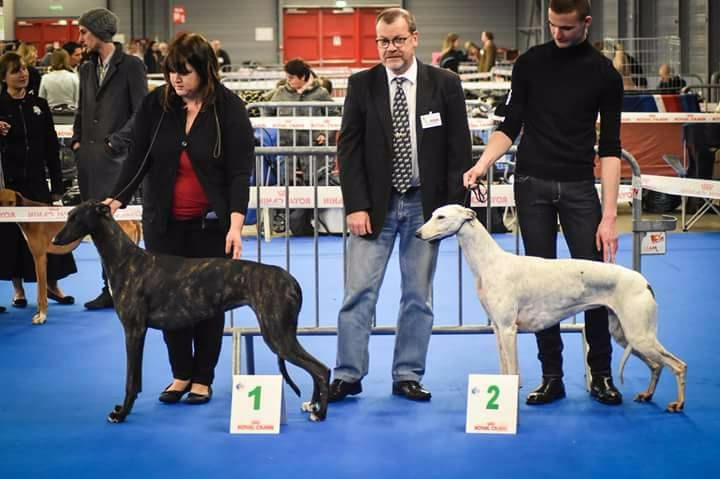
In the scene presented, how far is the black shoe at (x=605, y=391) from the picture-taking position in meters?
4.87

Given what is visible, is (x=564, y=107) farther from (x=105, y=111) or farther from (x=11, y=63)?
(x=11, y=63)

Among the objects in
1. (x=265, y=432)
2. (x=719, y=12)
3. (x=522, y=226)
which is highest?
(x=719, y=12)

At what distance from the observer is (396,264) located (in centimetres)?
938

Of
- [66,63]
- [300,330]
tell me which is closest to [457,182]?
[300,330]

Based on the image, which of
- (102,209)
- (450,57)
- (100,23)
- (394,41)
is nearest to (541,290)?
(394,41)

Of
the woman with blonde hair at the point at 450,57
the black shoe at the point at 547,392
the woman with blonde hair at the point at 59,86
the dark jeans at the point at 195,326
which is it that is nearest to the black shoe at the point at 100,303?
the dark jeans at the point at 195,326

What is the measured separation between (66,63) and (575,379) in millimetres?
7918

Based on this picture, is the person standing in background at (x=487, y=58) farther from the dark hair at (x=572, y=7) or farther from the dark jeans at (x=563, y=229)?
the dark hair at (x=572, y=7)

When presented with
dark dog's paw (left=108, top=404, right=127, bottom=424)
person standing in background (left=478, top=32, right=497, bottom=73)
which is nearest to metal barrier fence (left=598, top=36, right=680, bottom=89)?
person standing in background (left=478, top=32, right=497, bottom=73)

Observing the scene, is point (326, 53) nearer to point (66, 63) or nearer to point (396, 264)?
point (66, 63)

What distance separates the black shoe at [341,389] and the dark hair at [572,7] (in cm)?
179

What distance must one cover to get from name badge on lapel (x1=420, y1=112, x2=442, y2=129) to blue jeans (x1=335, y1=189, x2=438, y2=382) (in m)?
0.29

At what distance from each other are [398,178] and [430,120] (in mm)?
280

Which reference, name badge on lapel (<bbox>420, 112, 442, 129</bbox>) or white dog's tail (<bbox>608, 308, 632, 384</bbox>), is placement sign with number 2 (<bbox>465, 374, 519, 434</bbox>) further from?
name badge on lapel (<bbox>420, 112, 442, 129</bbox>)
